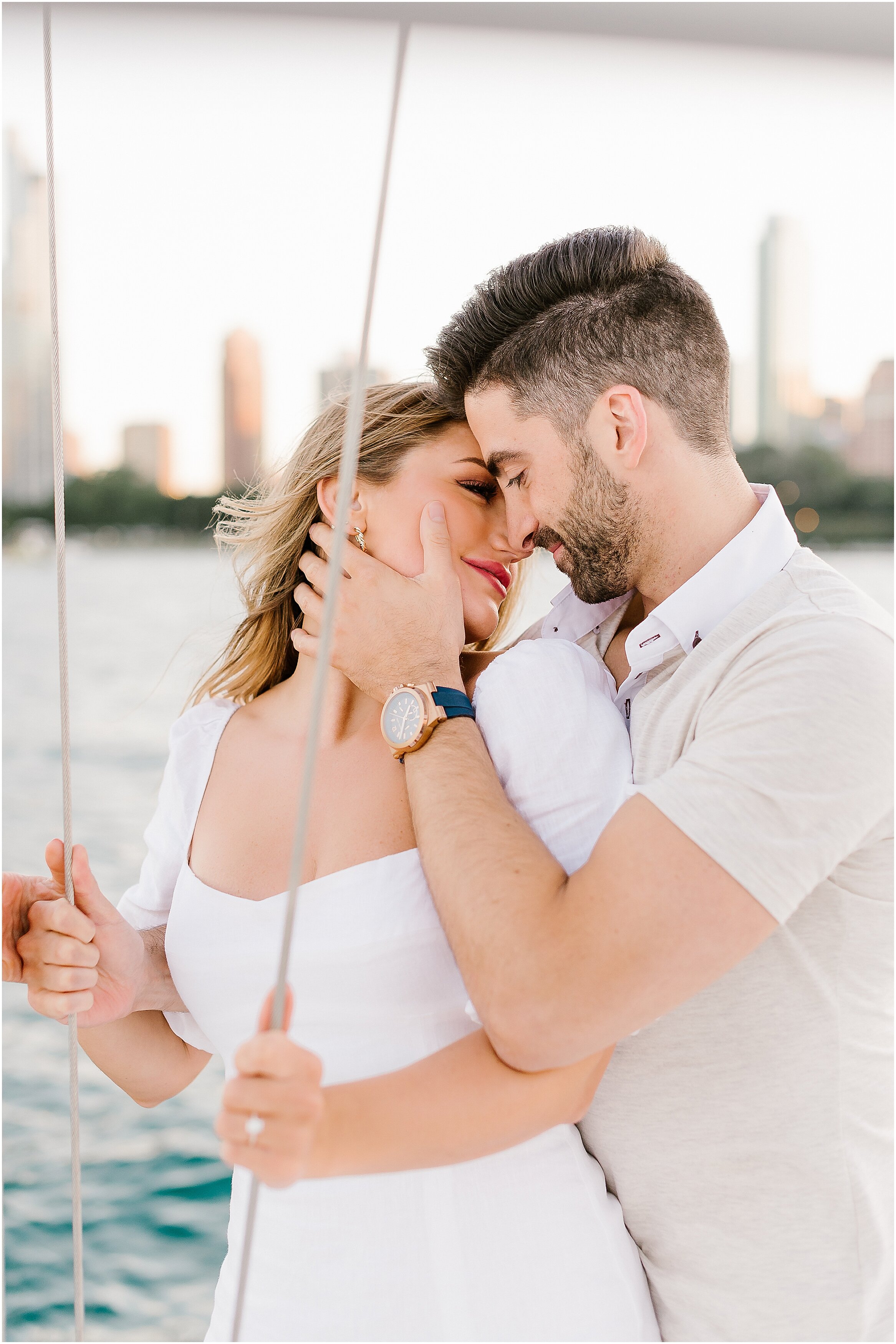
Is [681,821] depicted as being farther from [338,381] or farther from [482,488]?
[338,381]

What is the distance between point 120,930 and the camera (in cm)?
169

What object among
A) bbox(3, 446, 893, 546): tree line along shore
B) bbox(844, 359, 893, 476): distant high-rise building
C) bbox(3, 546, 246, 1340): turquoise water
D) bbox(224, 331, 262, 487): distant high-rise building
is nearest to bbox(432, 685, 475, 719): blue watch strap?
bbox(3, 546, 246, 1340): turquoise water

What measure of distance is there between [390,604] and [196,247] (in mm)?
21850

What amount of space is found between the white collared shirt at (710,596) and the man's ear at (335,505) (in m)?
0.43

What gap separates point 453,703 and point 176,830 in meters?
0.58

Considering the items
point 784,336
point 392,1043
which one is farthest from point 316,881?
point 784,336

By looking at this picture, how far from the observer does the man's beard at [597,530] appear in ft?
5.96

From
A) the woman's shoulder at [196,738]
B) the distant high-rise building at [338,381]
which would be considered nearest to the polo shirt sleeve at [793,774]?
the woman's shoulder at [196,738]

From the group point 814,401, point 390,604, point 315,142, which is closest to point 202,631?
point 390,604

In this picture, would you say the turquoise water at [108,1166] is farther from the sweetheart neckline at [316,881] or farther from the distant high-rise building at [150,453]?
the distant high-rise building at [150,453]

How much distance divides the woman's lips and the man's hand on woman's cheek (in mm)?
75

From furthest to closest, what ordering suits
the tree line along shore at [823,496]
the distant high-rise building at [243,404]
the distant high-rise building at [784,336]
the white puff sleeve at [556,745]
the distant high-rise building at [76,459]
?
the tree line along shore at [823,496] < the distant high-rise building at [76,459] < the distant high-rise building at [784,336] < the distant high-rise building at [243,404] < the white puff sleeve at [556,745]

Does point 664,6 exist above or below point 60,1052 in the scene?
above

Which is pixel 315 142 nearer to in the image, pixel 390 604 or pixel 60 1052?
pixel 390 604
